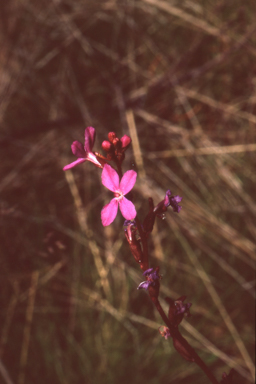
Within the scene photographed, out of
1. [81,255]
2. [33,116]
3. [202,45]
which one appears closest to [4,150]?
[33,116]

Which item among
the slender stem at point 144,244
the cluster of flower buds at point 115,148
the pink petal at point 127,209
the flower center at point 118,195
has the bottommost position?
the slender stem at point 144,244

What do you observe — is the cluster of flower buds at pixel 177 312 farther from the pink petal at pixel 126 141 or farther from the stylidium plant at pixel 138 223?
the pink petal at pixel 126 141

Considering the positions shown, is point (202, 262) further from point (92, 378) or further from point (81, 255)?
point (92, 378)

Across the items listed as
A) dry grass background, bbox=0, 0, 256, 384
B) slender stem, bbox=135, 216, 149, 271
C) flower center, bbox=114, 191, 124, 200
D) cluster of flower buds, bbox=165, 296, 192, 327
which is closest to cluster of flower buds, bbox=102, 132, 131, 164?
flower center, bbox=114, 191, 124, 200

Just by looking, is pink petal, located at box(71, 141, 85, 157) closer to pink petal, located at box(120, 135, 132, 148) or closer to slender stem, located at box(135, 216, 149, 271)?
pink petal, located at box(120, 135, 132, 148)

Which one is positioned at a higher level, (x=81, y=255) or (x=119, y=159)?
(x=81, y=255)

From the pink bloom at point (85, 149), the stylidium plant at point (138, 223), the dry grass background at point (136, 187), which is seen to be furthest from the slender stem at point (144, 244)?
the dry grass background at point (136, 187)
